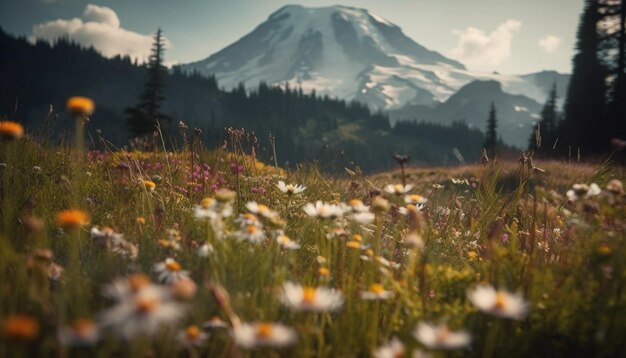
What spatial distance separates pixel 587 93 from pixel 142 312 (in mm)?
42638

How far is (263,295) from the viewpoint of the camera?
1.74 metres

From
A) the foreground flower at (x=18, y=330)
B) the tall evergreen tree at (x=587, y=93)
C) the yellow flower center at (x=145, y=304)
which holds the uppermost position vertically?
the tall evergreen tree at (x=587, y=93)

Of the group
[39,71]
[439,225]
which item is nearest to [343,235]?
[439,225]

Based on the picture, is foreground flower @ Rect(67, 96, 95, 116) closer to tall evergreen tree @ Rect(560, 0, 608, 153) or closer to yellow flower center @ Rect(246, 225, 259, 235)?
yellow flower center @ Rect(246, 225, 259, 235)

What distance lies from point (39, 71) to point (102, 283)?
19173 cm

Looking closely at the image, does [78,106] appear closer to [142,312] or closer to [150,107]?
[142,312]

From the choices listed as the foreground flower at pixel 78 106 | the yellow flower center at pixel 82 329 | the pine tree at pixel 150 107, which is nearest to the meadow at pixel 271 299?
the yellow flower center at pixel 82 329

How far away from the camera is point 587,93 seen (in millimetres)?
35719

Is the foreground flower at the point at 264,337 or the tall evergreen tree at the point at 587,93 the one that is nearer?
the foreground flower at the point at 264,337

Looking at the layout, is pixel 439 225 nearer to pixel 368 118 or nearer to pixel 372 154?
pixel 372 154

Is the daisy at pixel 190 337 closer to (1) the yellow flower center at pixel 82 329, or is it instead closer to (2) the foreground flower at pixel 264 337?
(2) the foreground flower at pixel 264 337

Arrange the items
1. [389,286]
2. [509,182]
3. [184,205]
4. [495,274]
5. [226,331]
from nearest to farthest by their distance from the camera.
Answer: [226,331], [495,274], [389,286], [184,205], [509,182]

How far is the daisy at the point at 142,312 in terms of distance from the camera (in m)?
0.90

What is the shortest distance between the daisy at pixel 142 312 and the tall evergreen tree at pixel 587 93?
38797mm
